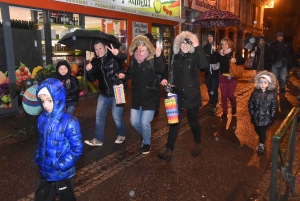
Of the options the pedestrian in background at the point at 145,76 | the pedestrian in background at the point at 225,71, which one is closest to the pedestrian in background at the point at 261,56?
the pedestrian in background at the point at 225,71

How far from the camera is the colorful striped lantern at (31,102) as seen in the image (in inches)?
215

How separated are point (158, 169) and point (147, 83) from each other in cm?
131

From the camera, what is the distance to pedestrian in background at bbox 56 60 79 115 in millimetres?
5055

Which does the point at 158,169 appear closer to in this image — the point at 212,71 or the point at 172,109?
the point at 172,109

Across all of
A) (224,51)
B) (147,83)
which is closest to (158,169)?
(147,83)

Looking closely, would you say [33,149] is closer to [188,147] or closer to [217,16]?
[188,147]

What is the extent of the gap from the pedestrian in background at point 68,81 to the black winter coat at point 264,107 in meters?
3.07

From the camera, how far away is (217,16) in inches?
332

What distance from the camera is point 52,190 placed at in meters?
2.71

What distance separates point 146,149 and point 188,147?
818 mm

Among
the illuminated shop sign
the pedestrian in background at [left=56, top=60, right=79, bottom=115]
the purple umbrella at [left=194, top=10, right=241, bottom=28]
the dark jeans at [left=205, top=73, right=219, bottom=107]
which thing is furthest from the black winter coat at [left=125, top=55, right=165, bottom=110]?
the illuminated shop sign

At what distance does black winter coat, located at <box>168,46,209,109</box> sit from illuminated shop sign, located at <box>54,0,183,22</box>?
17.5ft

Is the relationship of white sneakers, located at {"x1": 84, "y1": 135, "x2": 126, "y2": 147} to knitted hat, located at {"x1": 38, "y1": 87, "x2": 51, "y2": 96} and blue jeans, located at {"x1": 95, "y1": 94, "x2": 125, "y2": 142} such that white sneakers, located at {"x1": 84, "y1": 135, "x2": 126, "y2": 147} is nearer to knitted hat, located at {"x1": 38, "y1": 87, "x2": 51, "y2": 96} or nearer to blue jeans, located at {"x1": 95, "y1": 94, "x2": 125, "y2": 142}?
blue jeans, located at {"x1": 95, "y1": 94, "x2": 125, "y2": 142}

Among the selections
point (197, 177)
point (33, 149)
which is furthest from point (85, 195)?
point (33, 149)
